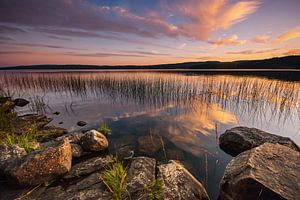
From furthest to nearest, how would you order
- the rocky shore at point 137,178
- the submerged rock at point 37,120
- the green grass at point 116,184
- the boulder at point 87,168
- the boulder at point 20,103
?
the boulder at point 20,103, the submerged rock at point 37,120, the boulder at point 87,168, the green grass at point 116,184, the rocky shore at point 137,178

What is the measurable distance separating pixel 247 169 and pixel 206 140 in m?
3.86

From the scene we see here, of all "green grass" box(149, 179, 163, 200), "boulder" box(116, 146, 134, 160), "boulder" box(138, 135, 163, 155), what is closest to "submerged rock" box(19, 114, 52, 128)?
"boulder" box(116, 146, 134, 160)

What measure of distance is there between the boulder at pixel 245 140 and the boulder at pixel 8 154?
643 centimetres

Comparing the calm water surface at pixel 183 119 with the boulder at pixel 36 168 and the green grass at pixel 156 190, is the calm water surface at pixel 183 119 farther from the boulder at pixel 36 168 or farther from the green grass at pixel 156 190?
the boulder at pixel 36 168

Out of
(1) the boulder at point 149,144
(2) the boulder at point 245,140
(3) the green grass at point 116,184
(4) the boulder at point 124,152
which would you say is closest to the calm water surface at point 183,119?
(1) the boulder at point 149,144

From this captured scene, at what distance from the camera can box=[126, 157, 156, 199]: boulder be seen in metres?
2.79

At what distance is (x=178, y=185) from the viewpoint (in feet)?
9.75

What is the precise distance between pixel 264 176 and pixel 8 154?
18.6 ft

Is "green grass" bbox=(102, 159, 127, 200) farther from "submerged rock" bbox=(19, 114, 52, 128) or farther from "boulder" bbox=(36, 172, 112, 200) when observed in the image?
"submerged rock" bbox=(19, 114, 52, 128)

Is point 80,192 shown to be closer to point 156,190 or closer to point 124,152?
point 156,190

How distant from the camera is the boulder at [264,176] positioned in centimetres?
225

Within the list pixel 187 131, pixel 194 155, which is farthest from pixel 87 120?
pixel 194 155

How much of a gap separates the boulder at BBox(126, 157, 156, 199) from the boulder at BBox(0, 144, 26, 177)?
2.84 metres

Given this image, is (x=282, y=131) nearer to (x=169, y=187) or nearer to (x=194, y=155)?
(x=194, y=155)
